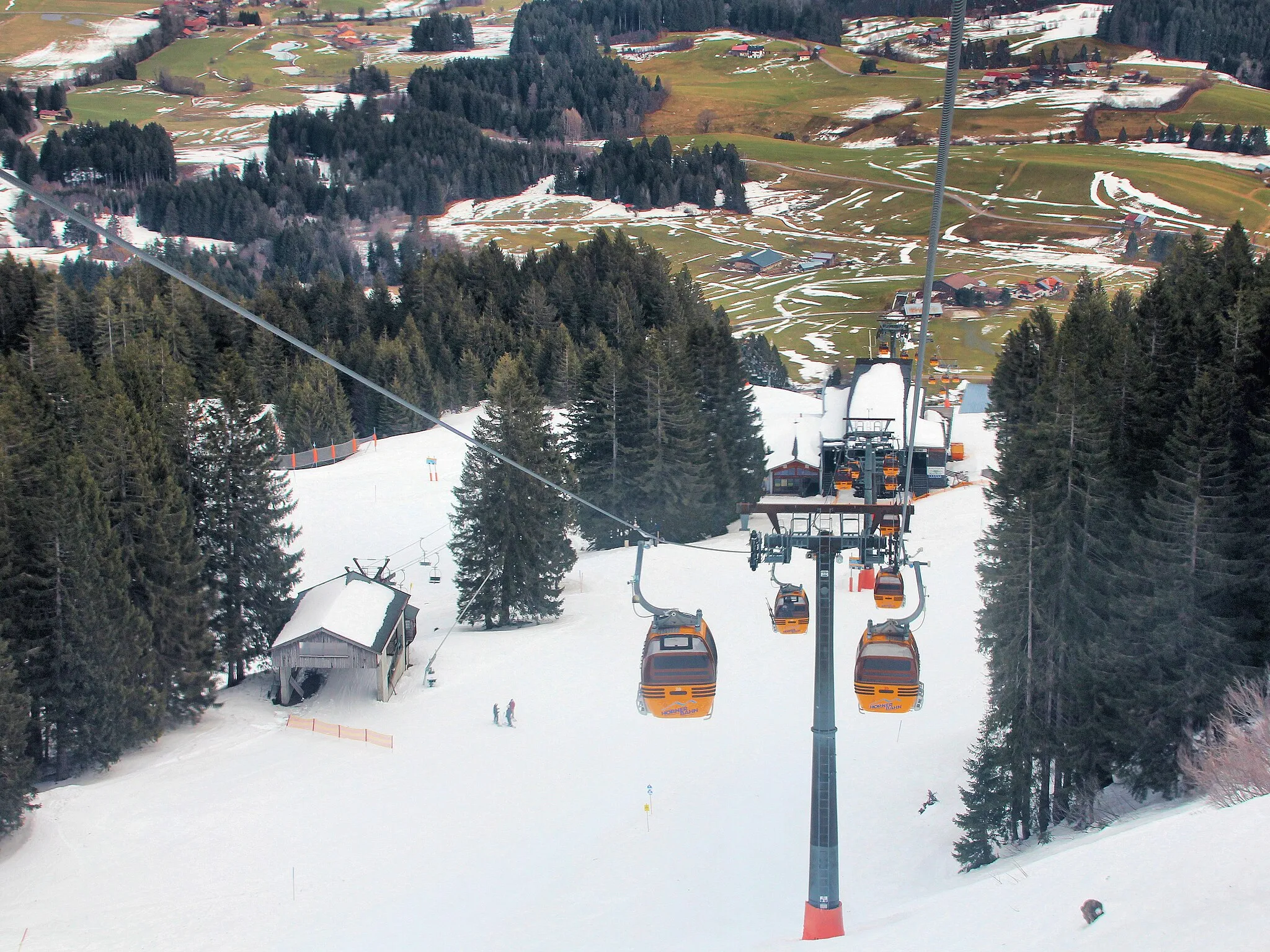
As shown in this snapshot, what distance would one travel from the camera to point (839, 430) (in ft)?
139

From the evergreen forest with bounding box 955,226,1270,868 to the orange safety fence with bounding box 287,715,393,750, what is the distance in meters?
14.9

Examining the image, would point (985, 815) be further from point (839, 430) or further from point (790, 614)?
point (839, 430)

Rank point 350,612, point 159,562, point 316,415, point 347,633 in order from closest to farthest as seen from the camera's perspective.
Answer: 1. point 159,562
2. point 347,633
3. point 350,612
4. point 316,415

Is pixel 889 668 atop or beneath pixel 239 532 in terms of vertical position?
atop

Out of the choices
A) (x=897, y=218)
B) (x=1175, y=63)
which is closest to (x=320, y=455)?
(x=897, y=218)

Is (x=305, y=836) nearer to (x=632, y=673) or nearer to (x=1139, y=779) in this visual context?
(x=632, y=673)

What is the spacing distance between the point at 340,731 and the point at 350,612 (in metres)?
3.84

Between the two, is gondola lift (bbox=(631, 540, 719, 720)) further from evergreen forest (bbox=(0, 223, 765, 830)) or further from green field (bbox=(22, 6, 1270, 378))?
green field (bbox=(22, 6, 1270, 378))

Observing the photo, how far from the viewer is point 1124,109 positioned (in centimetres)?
17600

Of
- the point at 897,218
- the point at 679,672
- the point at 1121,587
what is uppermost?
the point at 679,672

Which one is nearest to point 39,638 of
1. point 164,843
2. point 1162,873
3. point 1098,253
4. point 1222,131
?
point 164,843

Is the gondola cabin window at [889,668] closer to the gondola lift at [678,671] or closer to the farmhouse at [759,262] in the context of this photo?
the gondola lift at [678,671]

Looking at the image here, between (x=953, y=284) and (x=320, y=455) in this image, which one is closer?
(x=320, y=455)

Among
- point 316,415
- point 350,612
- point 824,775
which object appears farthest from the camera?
point 316,415
